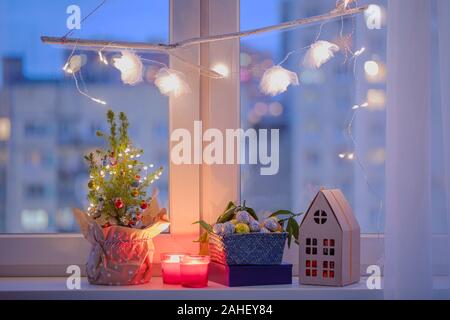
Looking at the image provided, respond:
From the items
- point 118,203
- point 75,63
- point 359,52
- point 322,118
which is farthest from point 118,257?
point 359,52

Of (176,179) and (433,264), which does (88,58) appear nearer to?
(176,179)

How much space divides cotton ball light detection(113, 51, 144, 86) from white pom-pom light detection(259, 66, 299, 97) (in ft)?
1.09

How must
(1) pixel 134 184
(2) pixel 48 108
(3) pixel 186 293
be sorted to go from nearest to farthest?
(3) pixel 186 293, (1) pixel 134 184, (2) pixel 48 108

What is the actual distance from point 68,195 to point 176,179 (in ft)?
0.96

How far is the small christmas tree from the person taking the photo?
186cm

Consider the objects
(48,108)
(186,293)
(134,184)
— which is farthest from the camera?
(48,108)

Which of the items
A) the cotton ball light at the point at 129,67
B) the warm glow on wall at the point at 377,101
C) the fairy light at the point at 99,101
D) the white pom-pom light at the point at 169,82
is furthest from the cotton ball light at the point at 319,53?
the fairy light at the point at 99,101

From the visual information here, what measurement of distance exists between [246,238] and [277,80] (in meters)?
0.44

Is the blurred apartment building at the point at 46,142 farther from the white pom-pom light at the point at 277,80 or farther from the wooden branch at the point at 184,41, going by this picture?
the white pom-pom light at the point at 277,80

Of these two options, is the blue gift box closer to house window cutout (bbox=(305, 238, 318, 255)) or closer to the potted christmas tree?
house window cutout (bbox=(305, 238, 318, 255))

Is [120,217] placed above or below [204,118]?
below

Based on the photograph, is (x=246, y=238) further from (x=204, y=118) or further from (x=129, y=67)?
(x=129, y=67)

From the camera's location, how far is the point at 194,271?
1808 mm

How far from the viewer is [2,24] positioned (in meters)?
2.00
